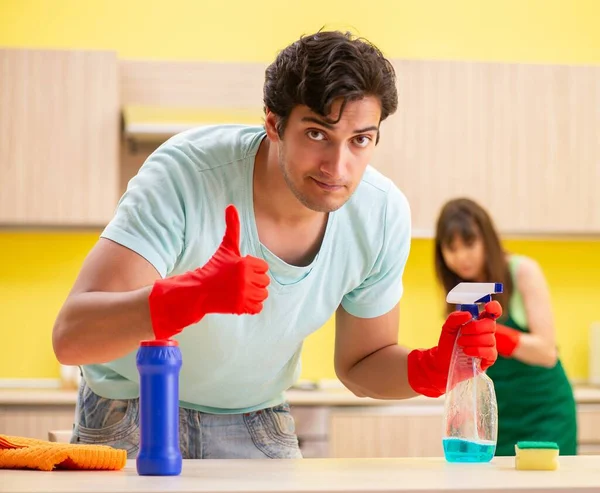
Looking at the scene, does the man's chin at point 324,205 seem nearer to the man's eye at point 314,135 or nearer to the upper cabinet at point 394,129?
the man's eye at point 314,135

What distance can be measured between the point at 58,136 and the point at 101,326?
7.63 ft

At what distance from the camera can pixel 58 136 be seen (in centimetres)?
360

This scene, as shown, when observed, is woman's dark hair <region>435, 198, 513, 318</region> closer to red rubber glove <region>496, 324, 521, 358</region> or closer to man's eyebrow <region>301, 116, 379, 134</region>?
red rubber glove <region>496, 324, 521, 358</region>

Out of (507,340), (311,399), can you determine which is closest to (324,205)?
(507,340)

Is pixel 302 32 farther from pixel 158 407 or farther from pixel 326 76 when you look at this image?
pixel 158 407

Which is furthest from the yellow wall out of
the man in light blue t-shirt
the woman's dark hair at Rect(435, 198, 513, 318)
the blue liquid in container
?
the blue liquid in container

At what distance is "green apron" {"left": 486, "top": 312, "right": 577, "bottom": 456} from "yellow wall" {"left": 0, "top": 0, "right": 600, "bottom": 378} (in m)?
1.11

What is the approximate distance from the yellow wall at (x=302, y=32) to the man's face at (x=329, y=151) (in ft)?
8.02

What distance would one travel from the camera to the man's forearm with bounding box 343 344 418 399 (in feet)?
5.68

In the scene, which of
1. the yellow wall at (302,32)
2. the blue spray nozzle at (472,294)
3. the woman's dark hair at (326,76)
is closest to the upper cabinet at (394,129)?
the yellow wall at (302,32)

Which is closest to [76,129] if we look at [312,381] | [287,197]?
[312,381]

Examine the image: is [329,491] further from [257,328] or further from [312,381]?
[312,381]

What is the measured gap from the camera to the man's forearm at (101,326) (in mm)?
1368

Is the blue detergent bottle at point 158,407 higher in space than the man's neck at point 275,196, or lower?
lower
